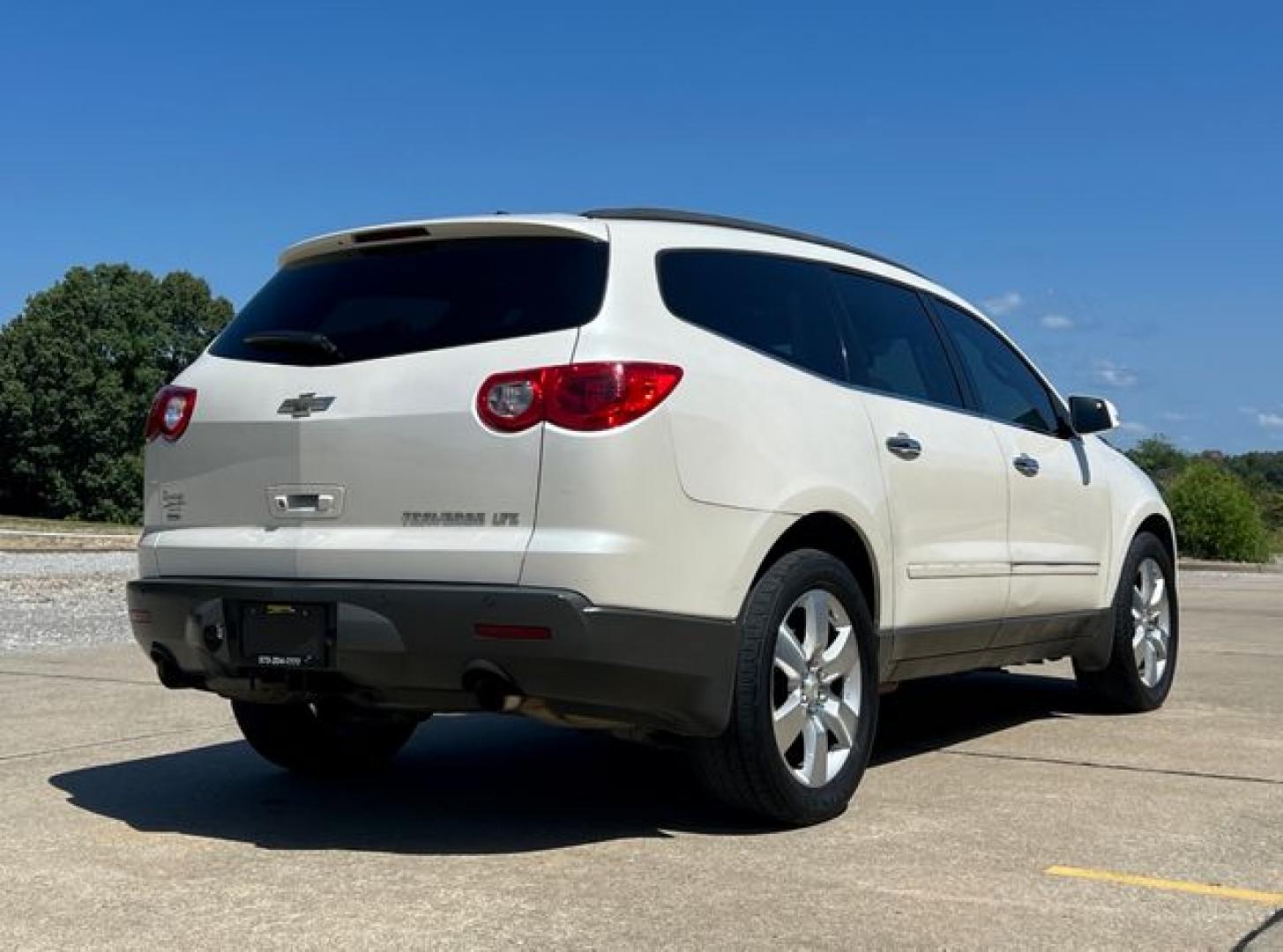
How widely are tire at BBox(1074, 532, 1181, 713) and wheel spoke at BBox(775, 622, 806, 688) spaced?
9.11 feet

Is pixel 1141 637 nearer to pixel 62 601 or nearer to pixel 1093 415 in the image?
pixel 1093 415

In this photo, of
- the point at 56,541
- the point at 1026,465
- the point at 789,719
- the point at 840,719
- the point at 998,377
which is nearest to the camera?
the point at 789,719

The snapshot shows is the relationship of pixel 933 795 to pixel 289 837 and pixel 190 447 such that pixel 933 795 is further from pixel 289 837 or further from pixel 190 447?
pixel 190 447

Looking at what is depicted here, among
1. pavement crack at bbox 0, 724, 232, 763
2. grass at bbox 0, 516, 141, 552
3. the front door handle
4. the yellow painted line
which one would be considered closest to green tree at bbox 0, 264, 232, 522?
grass at bbox 0, 516, 141, 552

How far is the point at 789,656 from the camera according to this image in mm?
4613

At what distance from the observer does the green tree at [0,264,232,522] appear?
2653 inches

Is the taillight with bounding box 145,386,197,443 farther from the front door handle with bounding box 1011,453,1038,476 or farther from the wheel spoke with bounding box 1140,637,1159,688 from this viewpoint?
the wheel spoke with bounding box 1140,637,1159,688

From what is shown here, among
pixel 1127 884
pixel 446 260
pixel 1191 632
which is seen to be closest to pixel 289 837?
pixel 446 260

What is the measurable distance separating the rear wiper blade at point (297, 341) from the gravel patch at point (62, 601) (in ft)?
21.8

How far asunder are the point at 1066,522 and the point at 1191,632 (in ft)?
19.8

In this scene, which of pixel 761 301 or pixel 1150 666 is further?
pixel 1150 666

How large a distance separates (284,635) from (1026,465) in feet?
10.6

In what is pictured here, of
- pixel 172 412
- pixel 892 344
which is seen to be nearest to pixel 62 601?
pixel 172 412

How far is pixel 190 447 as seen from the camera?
15.5 ft
